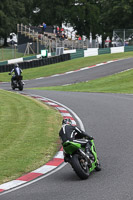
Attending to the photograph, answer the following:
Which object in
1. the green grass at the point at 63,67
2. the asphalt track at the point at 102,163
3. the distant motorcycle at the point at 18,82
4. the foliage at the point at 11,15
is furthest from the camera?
the foliage at the point at 11,15

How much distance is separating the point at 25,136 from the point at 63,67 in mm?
27504

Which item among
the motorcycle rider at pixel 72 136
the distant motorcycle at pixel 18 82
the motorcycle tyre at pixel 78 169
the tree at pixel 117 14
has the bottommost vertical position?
the distant motorcycle at pixel 18 82

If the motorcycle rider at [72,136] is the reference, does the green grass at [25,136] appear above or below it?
below

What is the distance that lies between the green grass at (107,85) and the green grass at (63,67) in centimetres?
722

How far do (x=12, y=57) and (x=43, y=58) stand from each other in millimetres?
2944

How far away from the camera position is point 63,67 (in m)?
39.7

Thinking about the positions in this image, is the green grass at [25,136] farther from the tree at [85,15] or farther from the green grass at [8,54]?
the tree at [85,15]

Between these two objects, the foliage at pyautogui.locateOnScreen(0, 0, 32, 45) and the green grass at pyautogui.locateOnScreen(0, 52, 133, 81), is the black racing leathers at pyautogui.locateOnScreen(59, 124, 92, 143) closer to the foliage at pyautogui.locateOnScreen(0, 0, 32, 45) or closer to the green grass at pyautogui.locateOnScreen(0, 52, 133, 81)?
the green grass at pyautogui.locateOnScreen(0, 52, 133, 81)

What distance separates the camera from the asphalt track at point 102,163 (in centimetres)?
749

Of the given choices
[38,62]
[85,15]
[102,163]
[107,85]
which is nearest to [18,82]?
[107,85]

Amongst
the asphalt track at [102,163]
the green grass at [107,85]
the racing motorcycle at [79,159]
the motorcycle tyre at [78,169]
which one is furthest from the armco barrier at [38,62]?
the motorcycle tyre at [78,169]

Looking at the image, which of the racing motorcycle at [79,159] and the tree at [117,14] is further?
the tree at [117,14]

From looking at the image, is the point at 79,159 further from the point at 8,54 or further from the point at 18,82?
the point at 8,54

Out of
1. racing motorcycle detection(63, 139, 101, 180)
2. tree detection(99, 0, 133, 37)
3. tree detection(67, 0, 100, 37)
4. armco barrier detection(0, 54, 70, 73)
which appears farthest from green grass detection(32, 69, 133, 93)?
tree detection(67, 0, 100, 37)
